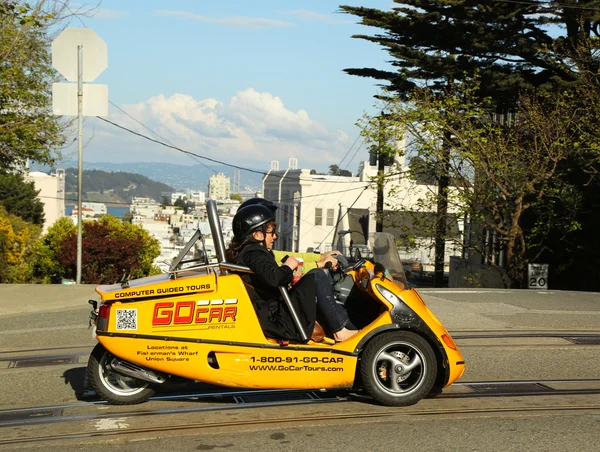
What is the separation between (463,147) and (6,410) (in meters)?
21.3

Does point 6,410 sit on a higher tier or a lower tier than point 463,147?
lower

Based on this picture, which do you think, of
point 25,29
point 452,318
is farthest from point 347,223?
point 452,318

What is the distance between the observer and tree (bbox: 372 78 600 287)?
2539 centimetres

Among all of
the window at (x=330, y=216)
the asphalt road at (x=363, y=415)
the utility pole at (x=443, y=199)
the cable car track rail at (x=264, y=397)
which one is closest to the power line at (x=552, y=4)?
the utility pole at (x=443, y=199)

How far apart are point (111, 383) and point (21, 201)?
58660 millimetres

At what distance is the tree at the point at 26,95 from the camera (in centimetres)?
1738

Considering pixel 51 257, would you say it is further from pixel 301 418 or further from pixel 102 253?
pixel 301 418

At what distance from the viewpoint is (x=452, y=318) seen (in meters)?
11.9

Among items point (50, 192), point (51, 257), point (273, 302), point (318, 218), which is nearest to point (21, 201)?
point (318, 218)

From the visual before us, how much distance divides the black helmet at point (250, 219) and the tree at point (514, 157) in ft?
62.7

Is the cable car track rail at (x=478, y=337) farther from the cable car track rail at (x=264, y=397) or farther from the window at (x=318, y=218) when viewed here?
the window at (x=318, y=218)

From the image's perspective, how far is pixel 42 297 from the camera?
14547 mm

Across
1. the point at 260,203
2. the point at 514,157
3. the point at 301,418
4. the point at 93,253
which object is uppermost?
the point at 514,157

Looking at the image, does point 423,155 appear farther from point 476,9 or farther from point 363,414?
point 363,414
